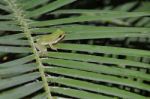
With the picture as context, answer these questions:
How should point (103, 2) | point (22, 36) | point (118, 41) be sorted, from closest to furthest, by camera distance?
point (22, 36)
point (118, 41)
point (103, 2)

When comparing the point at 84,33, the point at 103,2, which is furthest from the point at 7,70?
the point at 103,2

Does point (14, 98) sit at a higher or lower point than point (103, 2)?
lower

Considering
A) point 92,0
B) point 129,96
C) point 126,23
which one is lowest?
point 129,96

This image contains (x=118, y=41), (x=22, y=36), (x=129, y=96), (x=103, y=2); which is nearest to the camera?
(x=129, y=96)

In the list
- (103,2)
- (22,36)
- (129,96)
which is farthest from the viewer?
(103,2)

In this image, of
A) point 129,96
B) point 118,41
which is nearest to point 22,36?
point 129,96

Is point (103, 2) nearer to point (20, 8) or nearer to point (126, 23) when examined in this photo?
point (126, 23)

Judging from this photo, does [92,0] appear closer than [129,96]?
No

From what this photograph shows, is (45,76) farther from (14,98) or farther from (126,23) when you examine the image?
(126,23)

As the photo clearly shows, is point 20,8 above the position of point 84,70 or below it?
above
